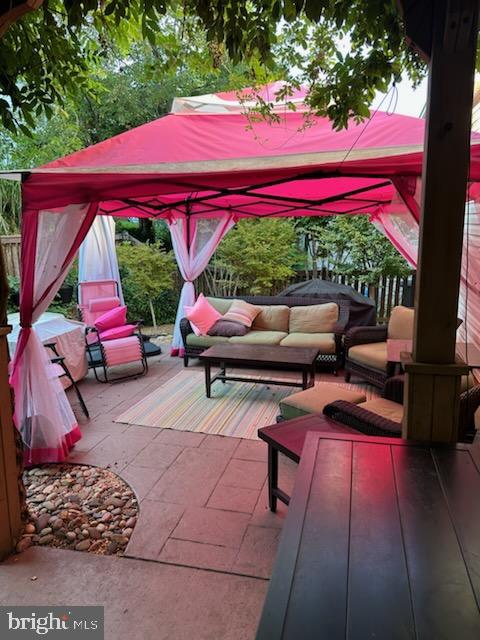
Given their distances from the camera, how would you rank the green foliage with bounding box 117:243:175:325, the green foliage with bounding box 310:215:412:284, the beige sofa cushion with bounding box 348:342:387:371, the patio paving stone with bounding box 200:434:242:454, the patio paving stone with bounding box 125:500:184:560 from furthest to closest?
the green foliage with bounding box 117:243:175:325 → the green foliage with bounding box 310:215:412:284 → the beige sofa cushion with bounding box 348:342:387:371 → the patio paving stone with bounding box 200:434:242:454 → the patio paving stone with bounding box 125:500:184:560

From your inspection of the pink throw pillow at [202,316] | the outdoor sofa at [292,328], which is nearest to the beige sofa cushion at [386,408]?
the outdoor sofa at [292,328]

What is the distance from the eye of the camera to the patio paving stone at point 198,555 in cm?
195

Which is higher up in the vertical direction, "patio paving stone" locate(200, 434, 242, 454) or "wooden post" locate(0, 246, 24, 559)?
"wooden post" locate(0, 246, 24, 559)

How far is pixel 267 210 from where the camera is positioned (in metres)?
5.88

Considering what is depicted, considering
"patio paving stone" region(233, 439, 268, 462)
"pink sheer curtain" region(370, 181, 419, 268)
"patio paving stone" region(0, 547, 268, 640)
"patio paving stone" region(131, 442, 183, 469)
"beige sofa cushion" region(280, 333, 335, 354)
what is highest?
"pink sheer curtain" region(370, 181, 419, 268)

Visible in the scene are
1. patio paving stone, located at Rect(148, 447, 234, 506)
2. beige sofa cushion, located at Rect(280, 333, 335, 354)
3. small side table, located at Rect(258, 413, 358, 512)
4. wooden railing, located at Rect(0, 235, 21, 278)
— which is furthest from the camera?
wooden railing, located at Rect(0, 235, 21, 278)

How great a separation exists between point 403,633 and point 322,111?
8.07 ft

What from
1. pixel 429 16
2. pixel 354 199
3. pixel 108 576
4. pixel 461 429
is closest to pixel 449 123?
pixel 429 16

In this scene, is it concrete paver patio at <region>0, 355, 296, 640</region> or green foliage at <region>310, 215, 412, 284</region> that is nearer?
concrete paver patio at <region>0, 355, 296, 640</region>

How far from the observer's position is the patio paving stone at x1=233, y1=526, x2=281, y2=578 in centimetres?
192

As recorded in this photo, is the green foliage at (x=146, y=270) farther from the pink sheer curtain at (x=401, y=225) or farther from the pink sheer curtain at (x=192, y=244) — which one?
the pink sheer curtain at (x=401, y=225)

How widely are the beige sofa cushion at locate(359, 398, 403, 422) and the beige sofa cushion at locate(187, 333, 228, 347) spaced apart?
2.49 metres

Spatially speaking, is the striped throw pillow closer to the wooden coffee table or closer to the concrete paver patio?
the wooden coffee table

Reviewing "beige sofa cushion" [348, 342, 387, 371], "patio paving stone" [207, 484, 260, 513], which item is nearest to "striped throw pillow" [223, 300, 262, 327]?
"beige sofa cushion" [348, 342, 387, 371]
